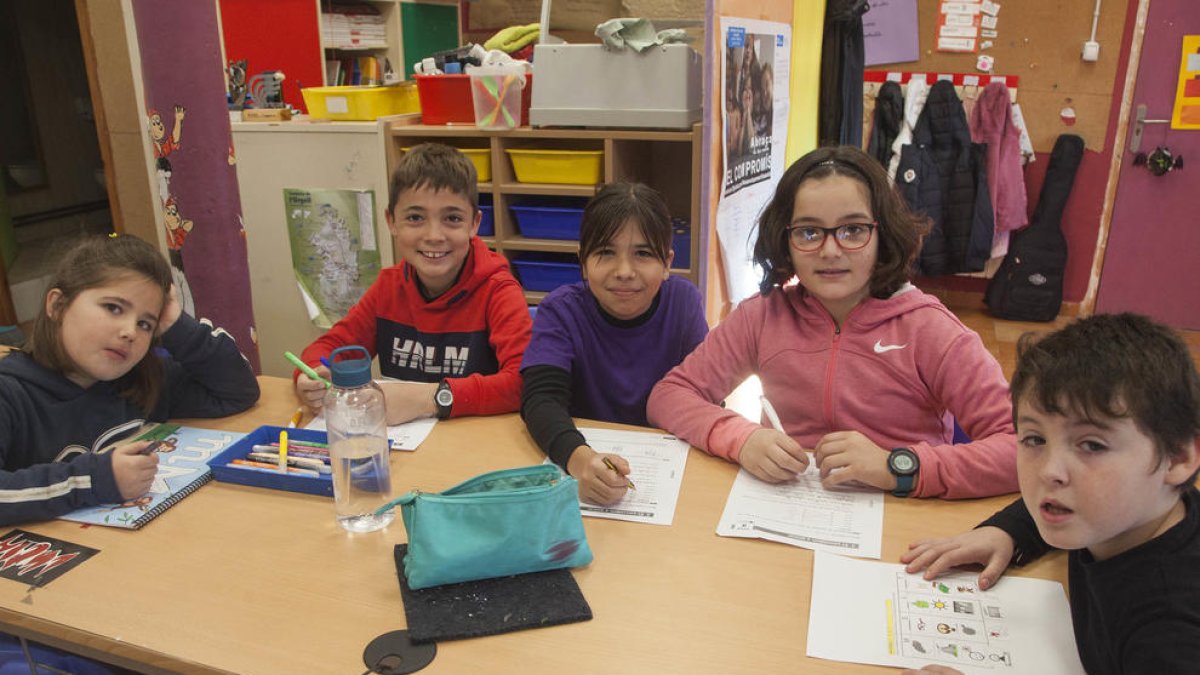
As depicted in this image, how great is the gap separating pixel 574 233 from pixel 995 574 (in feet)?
6.64

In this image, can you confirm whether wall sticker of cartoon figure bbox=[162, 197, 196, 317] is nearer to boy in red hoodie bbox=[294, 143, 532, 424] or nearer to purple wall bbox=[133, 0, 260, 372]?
purple wall bbox=[133, 0, 260, 372]

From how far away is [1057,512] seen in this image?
2.96 feet

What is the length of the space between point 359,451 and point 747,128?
1870 mm

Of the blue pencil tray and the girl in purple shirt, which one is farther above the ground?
the girl in purple shirt

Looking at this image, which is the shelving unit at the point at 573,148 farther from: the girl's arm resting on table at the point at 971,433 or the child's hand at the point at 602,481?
the child's hand at the point at 602,481

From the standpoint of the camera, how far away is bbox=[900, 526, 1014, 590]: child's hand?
1058 millimetres

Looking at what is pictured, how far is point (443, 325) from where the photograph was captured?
1.89 metres

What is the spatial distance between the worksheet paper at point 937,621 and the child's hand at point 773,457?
0.20 m

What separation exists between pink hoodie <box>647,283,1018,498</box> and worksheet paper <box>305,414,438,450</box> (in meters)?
0.40

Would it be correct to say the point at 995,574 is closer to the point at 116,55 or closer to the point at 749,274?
the point at 749,274

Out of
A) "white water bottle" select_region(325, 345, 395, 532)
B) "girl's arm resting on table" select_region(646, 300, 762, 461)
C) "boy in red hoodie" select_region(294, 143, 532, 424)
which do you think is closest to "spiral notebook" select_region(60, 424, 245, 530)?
"white water bottle" select_region(325, 345, 395, 532)

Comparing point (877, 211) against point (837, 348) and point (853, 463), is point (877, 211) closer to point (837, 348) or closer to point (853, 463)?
point (837, 348)

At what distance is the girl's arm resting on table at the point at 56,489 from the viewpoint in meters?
1.18

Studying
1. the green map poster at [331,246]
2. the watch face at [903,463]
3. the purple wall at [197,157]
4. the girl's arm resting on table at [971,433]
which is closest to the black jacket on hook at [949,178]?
the green map poster at [331,246]
